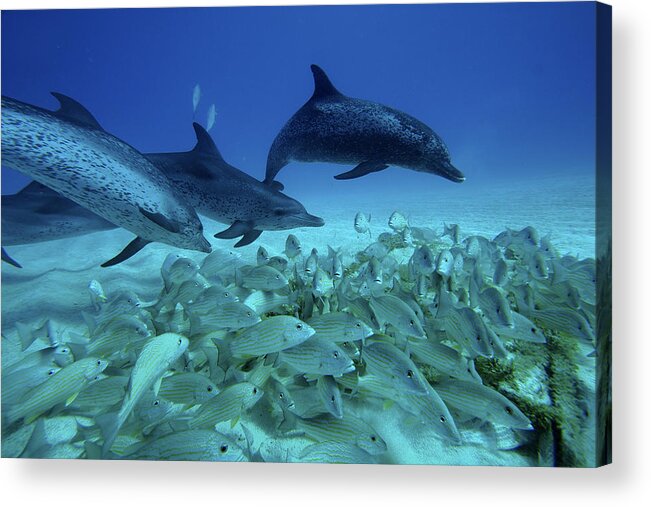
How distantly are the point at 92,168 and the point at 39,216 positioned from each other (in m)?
1.74

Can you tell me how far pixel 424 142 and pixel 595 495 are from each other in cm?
388

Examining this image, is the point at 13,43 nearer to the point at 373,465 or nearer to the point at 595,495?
the point at 373,465

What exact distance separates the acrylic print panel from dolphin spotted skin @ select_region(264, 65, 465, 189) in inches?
1.1

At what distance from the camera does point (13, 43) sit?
12.2ft

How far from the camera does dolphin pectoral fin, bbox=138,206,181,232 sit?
4496mm

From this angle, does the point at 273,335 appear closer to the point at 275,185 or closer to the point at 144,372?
the point at 144,372

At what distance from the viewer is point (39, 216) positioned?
205 inches

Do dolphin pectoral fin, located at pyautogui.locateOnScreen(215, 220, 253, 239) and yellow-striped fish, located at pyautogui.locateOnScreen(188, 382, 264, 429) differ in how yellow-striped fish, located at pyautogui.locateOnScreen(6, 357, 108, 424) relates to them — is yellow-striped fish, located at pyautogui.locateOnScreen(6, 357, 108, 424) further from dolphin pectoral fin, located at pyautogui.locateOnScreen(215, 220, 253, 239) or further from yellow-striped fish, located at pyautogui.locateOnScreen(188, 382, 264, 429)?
dolphin pectoral fin, located at pyautogui.locateOnScreen(215, 220, 253, 239)

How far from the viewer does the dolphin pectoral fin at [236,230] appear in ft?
19.2

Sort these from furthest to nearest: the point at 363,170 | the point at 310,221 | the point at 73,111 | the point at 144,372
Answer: the point at 310,221
the point at 363,170
the point at 73,111
the point at 144,372

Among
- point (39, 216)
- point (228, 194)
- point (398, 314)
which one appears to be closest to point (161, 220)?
point (228, 194)

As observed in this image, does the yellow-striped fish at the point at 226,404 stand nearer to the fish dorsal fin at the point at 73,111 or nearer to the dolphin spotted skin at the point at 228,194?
the fish dorsal fin at the point at 73,111

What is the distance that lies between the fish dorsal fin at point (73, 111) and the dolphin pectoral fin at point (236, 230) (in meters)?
2.10

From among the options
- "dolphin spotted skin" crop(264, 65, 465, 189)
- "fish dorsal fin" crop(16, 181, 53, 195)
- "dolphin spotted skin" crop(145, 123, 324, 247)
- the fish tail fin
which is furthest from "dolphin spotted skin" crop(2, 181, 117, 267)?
the fish tail fin
